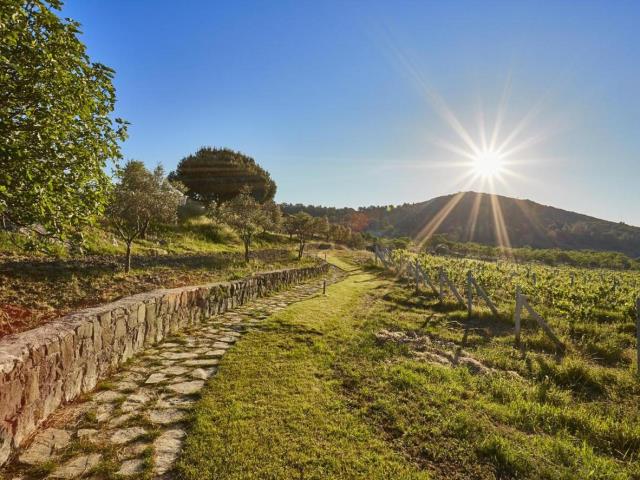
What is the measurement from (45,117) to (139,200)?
37.9 feet

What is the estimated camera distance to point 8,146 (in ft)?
19.7

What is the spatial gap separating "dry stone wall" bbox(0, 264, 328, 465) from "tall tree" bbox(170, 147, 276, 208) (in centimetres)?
4305

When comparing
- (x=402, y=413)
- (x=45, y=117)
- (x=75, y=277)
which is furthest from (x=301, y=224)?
(x=402, y=413)

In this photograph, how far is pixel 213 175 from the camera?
49.6m

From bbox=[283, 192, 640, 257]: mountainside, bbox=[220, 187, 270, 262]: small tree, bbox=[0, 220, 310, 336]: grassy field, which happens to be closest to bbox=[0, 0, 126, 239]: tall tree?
bbox=[0, 220, 310, 336]: grassy field

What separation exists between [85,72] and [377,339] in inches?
370

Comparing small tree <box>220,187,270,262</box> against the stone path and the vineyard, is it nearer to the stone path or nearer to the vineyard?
the vineyard

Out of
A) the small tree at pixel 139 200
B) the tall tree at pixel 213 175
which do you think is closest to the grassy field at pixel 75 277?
the small tree at pixel 139 200

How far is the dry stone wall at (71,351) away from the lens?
348 centimetres

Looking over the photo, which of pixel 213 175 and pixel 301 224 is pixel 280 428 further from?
pixel 213 175

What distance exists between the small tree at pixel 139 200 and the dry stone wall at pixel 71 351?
10.9m

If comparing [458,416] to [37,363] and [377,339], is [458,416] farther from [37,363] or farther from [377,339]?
[37,363]

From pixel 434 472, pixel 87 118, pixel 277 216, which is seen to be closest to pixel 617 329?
pixel 434 472

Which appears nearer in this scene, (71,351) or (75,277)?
(71,351)
